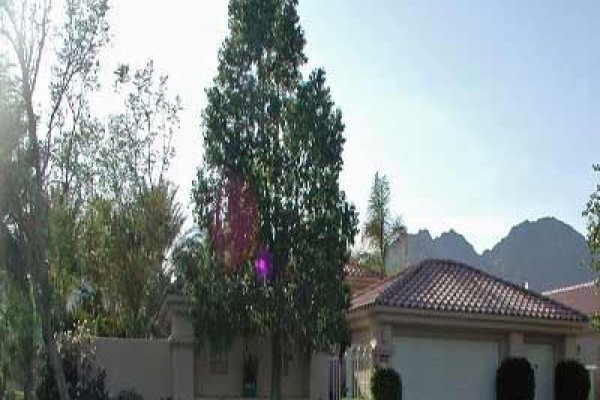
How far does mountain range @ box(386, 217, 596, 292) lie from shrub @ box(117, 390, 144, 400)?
65151mm

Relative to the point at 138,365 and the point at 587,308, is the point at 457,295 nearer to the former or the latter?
the point at 138,365

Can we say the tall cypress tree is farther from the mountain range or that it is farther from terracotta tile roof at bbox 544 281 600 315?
the mountain range

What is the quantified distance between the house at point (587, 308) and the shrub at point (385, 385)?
28.2 feet

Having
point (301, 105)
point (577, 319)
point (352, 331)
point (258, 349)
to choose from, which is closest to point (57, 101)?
point (301, 105)

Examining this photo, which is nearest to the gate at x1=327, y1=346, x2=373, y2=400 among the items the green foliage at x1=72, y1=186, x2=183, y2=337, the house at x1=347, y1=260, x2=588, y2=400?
the house at x1=347, y1=260, x2=588, y2=400

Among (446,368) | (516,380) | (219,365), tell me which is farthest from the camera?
(446,368)

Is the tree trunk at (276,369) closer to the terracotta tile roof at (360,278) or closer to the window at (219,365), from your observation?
the window at (219,365)

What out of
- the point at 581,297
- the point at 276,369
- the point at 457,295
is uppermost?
the point at 581,297

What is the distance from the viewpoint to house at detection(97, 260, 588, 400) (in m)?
24.9

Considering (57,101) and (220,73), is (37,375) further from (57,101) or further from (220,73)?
(220,73)

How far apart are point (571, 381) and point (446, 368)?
3713 mm

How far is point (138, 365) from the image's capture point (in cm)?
2511

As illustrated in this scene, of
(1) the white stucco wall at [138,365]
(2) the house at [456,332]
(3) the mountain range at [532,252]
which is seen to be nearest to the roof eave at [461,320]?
(2) the house at [456,332]

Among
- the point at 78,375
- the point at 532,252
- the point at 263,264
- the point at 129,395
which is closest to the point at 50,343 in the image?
the point at 78,375
